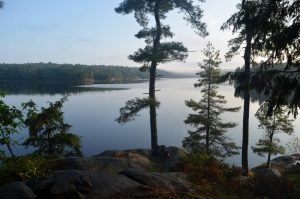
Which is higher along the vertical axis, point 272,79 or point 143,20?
point 143,20

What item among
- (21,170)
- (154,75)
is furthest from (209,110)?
(21,170)

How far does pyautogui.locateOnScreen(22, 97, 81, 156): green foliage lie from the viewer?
1764 cm

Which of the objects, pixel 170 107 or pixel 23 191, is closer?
pixel 23 191

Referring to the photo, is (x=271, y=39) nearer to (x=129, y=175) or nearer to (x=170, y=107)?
(x=129, y=175)

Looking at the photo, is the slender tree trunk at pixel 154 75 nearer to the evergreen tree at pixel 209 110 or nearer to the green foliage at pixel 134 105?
the green foliage at pixel 134 105

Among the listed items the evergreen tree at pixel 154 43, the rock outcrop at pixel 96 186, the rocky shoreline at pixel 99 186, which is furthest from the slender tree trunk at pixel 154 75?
the rock outcrop at pixel 96 186

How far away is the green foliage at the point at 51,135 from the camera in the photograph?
17.6 m

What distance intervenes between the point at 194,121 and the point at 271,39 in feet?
62.8

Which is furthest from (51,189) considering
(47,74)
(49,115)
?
(47,74)

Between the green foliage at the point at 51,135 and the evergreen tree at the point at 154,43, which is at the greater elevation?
the evergreen tree at the point at 154,43

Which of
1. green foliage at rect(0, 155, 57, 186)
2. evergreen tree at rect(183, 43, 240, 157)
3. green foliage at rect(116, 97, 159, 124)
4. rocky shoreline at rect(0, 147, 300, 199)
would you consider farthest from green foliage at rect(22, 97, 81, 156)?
evergreen tree at rect(183, 43, 240, 157)

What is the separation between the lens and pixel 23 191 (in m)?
7.10

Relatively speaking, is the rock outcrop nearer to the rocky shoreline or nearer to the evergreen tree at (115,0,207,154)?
the rocky shoreline

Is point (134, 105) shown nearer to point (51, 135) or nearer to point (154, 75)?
point (154, 75)
